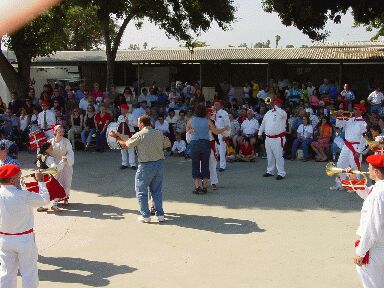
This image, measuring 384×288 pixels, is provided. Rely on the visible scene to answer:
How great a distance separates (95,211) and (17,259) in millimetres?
4778

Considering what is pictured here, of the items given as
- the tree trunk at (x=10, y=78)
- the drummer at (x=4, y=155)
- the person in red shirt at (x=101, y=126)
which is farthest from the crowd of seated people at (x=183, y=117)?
the drummer at (x=4, y=155)

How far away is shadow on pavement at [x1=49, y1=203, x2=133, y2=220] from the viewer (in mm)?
10384

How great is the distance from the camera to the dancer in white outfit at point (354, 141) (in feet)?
38.1

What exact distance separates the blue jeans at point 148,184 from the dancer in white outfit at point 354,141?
148 inches

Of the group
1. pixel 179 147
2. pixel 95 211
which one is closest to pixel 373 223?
pixel 95 211

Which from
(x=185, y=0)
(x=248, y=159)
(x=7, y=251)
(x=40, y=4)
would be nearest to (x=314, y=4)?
(x=185, y=0)

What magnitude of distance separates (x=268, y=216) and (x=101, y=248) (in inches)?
120

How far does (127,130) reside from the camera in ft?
49.2

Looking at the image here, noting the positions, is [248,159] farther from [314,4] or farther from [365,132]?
[314,4]

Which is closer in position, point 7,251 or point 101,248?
point 7,251

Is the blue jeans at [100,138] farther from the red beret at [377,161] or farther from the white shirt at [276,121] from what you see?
the red beret at [377,161]

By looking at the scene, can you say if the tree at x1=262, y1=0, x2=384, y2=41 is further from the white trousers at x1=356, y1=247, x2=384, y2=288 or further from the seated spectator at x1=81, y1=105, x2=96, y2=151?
the white trousers at x1=356, y1=247, x2=384, y2=288

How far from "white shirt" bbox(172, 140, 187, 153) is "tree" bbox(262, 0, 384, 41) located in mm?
7874

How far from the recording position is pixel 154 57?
92.5 ft
